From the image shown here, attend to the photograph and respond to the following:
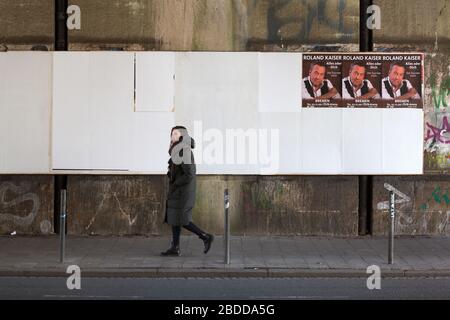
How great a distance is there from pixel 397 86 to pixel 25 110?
284 inches

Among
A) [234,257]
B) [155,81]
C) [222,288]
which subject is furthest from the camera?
[155,81]

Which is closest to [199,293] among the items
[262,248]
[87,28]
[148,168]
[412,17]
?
[262,248]

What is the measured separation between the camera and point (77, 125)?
13.5 metres

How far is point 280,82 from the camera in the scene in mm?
13453

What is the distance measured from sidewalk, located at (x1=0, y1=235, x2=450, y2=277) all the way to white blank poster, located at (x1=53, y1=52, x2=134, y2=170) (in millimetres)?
1612

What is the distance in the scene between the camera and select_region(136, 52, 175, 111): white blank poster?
44.1 feet

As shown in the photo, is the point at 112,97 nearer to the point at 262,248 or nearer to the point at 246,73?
the point at 246,73

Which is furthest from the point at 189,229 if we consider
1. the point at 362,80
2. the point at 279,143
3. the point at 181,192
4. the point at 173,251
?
the point at 362,80

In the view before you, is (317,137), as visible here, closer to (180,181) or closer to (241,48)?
(241,48)

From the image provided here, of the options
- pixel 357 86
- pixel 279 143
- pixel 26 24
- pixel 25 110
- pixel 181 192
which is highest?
pixel 26 24

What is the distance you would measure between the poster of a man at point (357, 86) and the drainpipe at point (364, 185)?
41 cm

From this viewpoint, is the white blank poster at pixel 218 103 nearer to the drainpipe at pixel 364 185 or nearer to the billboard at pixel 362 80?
the billboard at pixel 362 80

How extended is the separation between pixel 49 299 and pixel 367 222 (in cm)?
714

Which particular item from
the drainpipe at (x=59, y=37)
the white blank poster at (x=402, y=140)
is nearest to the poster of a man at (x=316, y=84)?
the white blank poster at (x=402, y=140)
